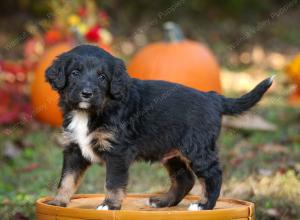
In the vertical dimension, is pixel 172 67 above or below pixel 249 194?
above

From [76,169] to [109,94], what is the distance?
0.57m

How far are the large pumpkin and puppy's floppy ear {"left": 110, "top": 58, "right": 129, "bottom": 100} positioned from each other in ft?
13.8

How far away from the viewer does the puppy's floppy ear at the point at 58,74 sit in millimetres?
4207

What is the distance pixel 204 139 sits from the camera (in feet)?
14.5

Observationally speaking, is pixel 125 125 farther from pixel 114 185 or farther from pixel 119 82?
pixel 114 185

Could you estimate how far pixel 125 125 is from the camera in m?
4.24

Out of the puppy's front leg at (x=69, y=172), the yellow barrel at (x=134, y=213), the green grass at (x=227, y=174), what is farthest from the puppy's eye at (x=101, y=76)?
the green grass at (x=227, y=174)

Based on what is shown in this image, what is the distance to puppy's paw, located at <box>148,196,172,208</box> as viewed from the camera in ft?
15.0

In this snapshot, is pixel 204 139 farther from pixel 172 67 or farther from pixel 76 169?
pixel 172 67

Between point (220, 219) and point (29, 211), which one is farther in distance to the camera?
point (29, 211)

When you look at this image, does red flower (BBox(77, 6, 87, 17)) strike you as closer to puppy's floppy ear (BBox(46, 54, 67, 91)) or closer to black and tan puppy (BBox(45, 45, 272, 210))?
black and tan puppy (BBox(45, 45, 272, 210))

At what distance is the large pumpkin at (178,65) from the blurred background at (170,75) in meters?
0.01

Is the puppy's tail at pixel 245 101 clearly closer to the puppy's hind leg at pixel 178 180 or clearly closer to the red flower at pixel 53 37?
the puppy's hind leg at pixel 178 180

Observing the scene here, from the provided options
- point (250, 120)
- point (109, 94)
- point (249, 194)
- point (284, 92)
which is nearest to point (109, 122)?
point (109, 94)
